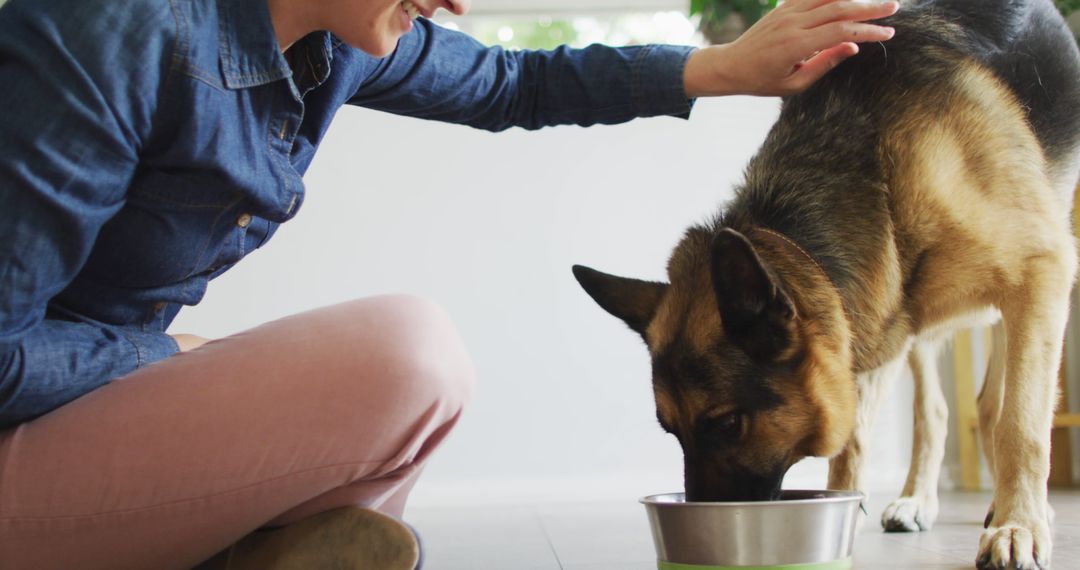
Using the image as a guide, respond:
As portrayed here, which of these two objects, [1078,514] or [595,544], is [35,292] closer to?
[595,544]

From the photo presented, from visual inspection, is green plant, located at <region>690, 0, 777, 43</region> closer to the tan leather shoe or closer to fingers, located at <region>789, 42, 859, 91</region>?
fingers, located at <region>789, 42, 859, 91</region>

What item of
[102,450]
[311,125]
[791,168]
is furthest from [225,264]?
[791,168]

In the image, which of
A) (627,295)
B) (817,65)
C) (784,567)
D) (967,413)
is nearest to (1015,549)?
(784,567)

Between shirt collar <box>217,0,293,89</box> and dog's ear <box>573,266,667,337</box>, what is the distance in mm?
764

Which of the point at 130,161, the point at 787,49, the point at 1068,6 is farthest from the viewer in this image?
the point at 1068,6

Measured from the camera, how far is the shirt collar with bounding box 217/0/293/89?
114cm

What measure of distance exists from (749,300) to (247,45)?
85cm

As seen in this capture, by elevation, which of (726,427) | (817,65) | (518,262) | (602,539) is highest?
(817,65)

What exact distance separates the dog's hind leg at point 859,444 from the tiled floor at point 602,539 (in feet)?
0.47

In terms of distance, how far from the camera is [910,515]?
2.34m

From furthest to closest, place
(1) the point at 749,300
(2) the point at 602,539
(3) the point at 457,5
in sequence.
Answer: (2) the point at 602,539 → (1) the point at 749,300 → (3) the point at 457,5

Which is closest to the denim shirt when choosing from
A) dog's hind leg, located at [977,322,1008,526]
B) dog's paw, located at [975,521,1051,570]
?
dog's paw, located at [975,521,1051,570]

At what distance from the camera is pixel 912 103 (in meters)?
1.87

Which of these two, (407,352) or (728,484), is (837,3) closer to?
(728,484)
